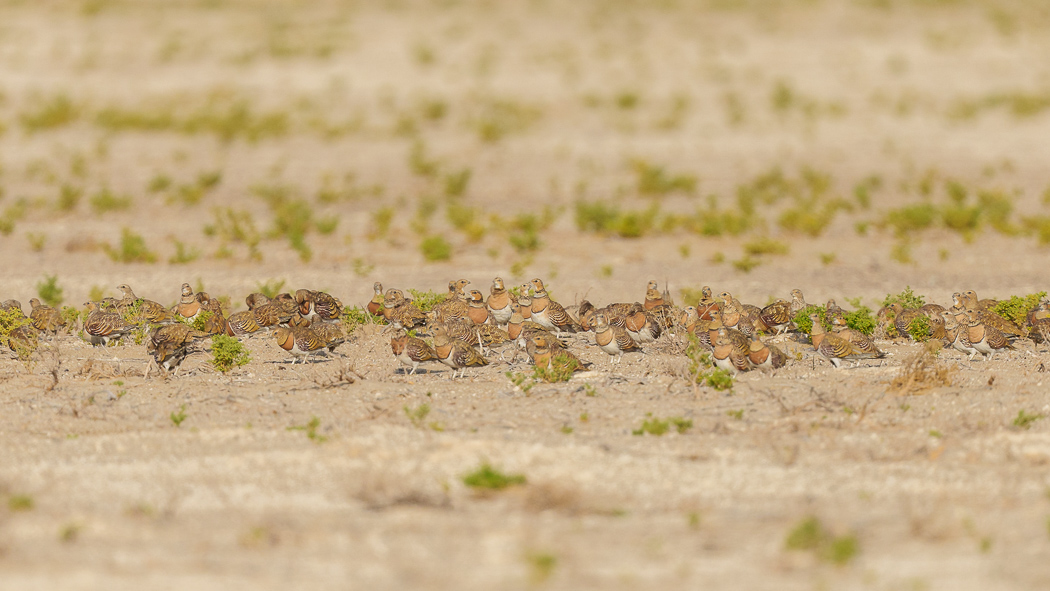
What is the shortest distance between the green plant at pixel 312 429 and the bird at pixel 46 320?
4.19 m

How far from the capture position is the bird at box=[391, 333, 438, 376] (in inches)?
382

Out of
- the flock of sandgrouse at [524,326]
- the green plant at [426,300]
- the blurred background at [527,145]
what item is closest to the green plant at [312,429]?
the flock of sandgrouse at [524,326]

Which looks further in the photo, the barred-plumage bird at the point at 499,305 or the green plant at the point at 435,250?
the green plant at the point at 435,250

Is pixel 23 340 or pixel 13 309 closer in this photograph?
pixel 23 340

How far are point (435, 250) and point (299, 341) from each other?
571 centimetres

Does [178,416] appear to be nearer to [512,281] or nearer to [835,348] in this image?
[835,348]

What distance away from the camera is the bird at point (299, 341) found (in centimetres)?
1020

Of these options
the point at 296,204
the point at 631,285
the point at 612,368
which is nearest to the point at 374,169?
the point at 296,204

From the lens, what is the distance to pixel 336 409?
8.88 m

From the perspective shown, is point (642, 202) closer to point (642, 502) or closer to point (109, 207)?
point (109, 207)

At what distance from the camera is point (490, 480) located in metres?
6.96

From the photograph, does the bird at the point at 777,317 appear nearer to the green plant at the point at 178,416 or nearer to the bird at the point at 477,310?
the bird at the point at 477,310

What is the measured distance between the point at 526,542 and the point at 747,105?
934 inches

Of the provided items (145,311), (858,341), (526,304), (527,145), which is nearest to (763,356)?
(858,341)
